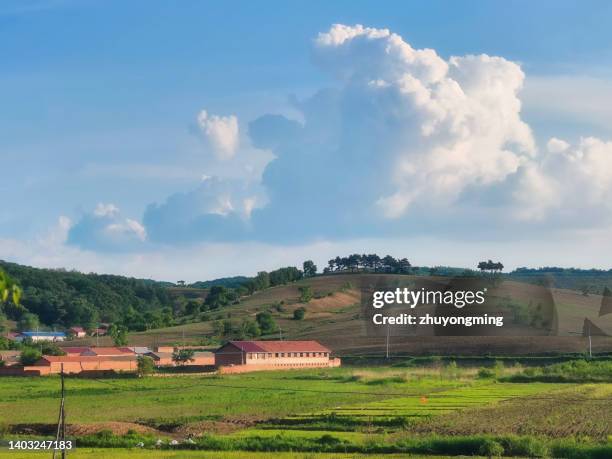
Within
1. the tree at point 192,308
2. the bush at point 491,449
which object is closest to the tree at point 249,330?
the tree at point 192,308

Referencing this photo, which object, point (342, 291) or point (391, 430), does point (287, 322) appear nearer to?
point (342, 291)

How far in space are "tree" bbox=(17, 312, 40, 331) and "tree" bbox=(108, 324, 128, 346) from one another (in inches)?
1109

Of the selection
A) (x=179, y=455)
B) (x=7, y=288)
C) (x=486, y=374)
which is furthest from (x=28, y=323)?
(x=7, y=288)

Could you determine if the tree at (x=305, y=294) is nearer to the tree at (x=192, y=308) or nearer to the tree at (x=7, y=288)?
the tree at (x=192, y=308)

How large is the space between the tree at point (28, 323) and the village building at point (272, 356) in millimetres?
83108

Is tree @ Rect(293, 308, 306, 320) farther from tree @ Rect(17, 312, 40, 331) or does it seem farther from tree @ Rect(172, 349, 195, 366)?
tree @ Rect(17, 312, 40, 331)

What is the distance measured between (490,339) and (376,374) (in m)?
36.8

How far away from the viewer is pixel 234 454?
3253 centimetres

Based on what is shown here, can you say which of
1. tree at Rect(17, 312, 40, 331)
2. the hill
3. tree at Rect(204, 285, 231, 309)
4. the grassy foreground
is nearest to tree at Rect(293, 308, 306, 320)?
the hill

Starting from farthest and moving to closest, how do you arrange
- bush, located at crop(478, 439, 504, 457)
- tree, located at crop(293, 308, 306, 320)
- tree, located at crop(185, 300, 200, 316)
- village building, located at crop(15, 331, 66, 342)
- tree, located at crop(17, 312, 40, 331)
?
tree, located at crop(185, 300, 200, 316), tree, located at crop(17, 312, 40, 331), village building, located at crop(15, 331, 66, 342), tree, located at crop(293, 308, 306, 320), bush, located at crop(478, 439, 504, 457)

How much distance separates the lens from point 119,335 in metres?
138

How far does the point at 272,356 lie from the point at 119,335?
42282 mm

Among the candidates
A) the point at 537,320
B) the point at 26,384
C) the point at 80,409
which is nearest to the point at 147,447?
the point at 80,409

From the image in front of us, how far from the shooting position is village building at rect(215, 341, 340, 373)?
99.8 metres
